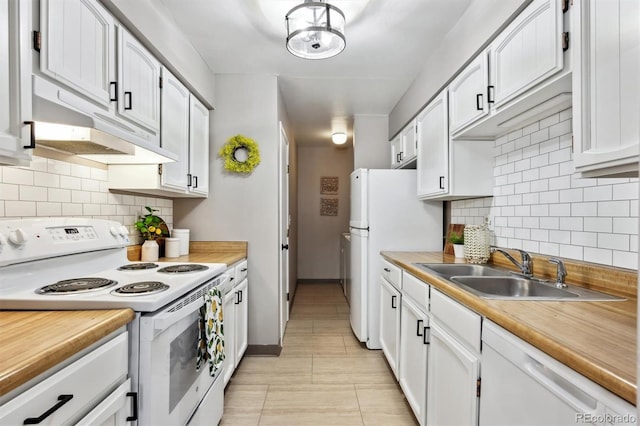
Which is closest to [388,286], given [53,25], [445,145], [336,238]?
[445,145]

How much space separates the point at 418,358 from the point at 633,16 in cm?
164

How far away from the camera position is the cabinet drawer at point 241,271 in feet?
7.93

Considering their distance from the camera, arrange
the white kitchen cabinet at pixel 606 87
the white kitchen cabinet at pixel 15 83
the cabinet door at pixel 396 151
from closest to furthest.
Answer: the white kitchen cabinet at pixel 606 87
the white kitchen cabinet at pixel 15 83
the cabinet door at pixel 396 151

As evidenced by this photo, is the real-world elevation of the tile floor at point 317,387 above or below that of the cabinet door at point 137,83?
below

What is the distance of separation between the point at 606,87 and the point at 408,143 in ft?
7.36

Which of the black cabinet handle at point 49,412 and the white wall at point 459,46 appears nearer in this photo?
the black cabinet handle at point 49,412

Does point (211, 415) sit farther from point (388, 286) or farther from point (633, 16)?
point (633, 16)

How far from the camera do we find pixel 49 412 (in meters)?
0.73

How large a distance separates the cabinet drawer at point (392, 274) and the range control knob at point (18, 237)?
6.42 ft

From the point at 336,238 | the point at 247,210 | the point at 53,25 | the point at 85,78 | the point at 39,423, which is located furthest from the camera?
the point at 336,238

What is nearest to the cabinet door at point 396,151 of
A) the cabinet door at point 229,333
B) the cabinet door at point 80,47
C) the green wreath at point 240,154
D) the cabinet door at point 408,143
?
the cabinet door at point 408,143

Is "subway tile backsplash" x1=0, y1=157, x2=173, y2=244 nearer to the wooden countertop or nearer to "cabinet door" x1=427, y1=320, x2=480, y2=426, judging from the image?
the wooden countertop

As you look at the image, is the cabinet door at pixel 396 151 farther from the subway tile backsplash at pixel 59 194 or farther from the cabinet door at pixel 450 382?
the subway tile backsplash at pixel 59 194

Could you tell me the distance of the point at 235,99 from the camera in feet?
9.34
